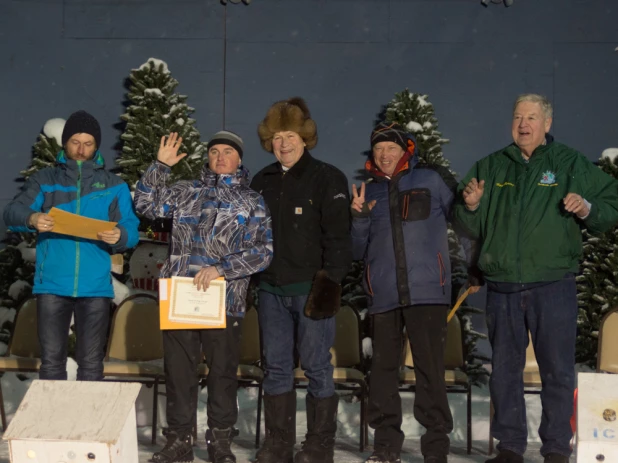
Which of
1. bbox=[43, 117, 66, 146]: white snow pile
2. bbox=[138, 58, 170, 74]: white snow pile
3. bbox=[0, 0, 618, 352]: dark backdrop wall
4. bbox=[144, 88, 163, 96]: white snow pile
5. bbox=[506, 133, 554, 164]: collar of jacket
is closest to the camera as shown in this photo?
bbox=[506, 133, 554, 164]: collar of jacket

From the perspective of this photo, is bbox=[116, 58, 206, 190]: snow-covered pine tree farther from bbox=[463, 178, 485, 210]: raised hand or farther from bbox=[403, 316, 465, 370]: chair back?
bbox=[463, 178, 485, 210]: raised hand

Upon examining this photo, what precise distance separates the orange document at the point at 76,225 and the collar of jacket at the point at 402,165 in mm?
1358

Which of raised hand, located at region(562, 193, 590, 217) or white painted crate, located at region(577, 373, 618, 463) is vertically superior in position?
raised hand, located at region(562, 193, 590, 217)

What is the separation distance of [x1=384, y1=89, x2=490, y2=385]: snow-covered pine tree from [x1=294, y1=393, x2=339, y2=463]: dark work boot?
1.91 meters

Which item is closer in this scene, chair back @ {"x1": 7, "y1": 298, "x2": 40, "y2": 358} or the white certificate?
the white certificate

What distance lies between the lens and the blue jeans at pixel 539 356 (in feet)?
13.7

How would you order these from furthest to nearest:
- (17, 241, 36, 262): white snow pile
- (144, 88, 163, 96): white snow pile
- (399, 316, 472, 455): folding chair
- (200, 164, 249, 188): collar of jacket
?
(144, 88, 163, 96): white snow pile → (17, 241, 36, 262): white snow pile → (399, 316, 472, 455): folding chair → (200, 164, 249, 188): collar of jacket

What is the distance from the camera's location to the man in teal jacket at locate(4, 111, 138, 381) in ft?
14.7

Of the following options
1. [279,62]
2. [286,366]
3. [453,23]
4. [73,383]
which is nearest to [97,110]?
[279,62]

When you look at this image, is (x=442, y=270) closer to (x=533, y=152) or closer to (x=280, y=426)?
(x=533, y=152)

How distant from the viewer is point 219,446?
4367 millimetres

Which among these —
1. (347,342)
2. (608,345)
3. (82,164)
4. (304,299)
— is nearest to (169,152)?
(82,164)

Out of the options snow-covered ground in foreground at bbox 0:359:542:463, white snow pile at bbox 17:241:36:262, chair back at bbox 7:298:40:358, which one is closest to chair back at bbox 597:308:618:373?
snow-covered ground in foreground at bbox 0:359:542:463

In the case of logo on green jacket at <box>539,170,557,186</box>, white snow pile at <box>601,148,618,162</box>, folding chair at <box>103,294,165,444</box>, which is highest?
white snow pile at <box>601,148,618,162</box>
